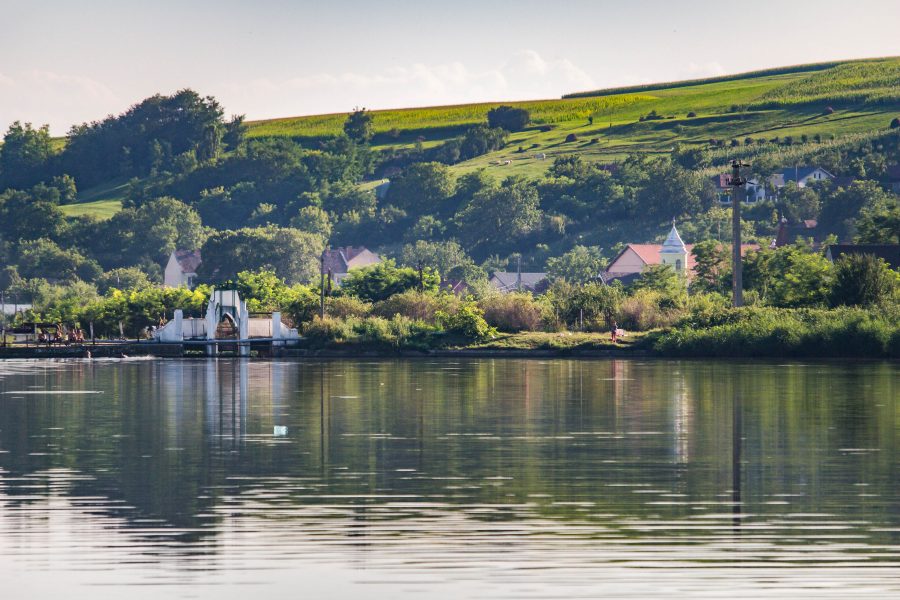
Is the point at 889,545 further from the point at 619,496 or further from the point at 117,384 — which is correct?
the point at 117,384

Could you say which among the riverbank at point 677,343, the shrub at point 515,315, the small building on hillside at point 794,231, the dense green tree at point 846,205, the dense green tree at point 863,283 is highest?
the dense green tree at point 846,205

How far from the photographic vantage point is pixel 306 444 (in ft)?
112

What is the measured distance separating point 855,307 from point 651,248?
90789mm

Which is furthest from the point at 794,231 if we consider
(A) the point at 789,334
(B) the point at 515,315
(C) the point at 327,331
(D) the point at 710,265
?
(A) the point at 789,334

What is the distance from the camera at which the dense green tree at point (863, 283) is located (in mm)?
91750

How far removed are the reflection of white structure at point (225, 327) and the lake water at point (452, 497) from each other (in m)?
51.5

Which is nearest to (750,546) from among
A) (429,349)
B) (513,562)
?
(513,562)

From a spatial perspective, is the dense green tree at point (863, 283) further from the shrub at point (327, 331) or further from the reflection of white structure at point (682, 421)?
the reflection of white structure at point (682, 421)

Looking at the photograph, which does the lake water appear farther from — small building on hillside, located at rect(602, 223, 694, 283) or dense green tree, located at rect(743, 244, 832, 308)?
small building on hillside, located at rect(602, 223, 694, 283)

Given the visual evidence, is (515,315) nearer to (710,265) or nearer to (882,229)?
(710,265)

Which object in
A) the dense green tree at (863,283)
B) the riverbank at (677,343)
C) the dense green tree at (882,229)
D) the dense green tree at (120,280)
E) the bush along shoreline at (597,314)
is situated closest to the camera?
the riverbank at (677,343)

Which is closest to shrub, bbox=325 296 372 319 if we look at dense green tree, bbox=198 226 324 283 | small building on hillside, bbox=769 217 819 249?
dense green tree, bbox=198 226 324 283

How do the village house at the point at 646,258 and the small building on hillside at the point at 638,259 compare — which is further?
the small building on hillside at the point at 638,259

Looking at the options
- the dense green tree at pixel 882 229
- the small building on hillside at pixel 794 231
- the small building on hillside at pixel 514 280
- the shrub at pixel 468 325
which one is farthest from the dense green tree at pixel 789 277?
the small building on hillside at pixel 514 280
